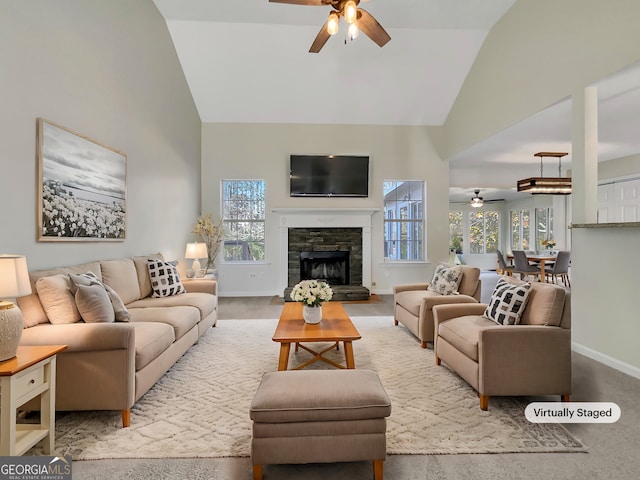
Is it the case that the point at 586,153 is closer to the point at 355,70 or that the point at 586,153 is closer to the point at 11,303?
the point at 355,70

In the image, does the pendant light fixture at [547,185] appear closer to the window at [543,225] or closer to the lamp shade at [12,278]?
the window at [543,225]

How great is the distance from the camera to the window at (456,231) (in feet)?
41.8

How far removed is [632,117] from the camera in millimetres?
4930

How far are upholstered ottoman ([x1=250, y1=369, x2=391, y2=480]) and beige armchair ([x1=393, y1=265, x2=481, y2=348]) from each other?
2.11 meters

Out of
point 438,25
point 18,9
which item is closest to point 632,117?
point 438,25

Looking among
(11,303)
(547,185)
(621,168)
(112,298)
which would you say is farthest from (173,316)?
(621,168)

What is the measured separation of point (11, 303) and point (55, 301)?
2.18 ft

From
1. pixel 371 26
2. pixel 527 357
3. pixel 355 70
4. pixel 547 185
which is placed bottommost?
pixel 527 357

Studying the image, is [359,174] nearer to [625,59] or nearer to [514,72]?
[514,72]

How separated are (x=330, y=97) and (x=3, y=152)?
5.10m

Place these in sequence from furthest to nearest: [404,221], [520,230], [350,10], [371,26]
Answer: [520,230]
[404,221]
[371,26]
[350,10]

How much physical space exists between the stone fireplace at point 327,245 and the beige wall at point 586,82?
123 inches

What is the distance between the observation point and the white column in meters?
3.56

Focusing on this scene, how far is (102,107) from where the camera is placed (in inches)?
146
